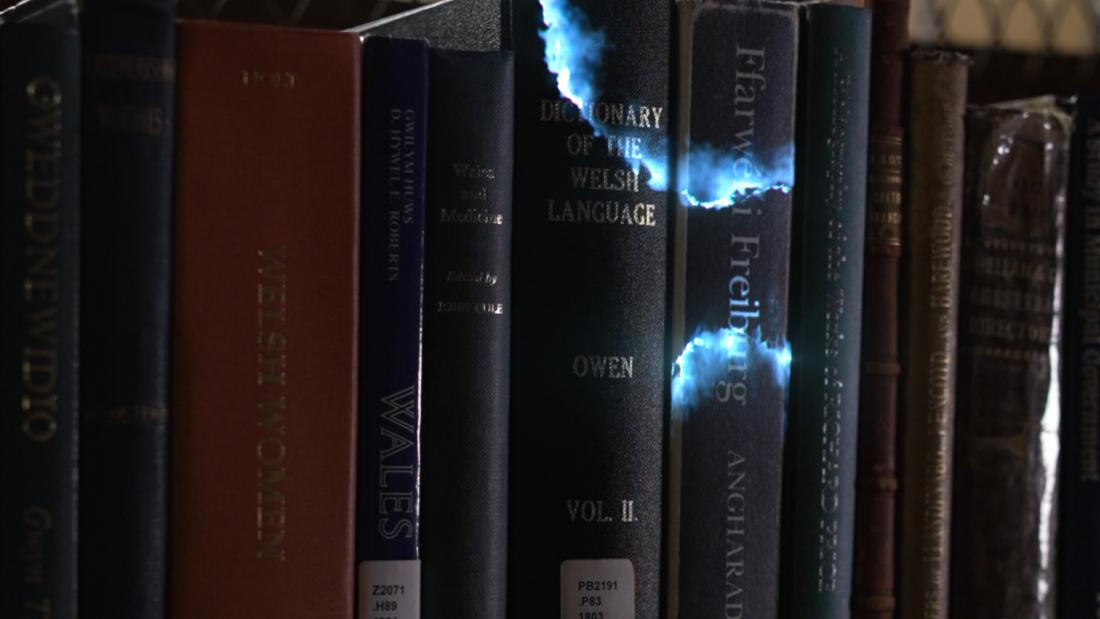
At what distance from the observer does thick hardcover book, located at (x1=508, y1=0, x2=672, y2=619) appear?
1.91ft

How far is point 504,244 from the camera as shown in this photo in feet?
1.89

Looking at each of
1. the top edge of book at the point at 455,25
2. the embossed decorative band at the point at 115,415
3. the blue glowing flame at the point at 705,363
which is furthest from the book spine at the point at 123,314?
the blue glowing flame at the point at 705,363

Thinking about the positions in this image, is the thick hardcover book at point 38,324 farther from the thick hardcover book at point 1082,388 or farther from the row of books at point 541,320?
the thick hardcover book at point 1082,388

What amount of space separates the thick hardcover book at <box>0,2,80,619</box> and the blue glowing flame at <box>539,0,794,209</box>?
0.70 ft

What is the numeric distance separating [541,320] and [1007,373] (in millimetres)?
259

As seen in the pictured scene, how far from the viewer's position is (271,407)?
1.77ft

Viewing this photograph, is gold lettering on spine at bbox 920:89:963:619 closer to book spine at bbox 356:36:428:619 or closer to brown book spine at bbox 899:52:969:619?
brown book spine at bbox 899:52:969:619

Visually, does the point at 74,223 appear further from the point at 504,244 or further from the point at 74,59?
the point at 504,244

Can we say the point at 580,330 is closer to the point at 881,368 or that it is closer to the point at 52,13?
the point at 881,368

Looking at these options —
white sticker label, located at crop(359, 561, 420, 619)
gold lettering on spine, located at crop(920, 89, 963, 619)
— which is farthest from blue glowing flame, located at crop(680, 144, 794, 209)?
→ white sticker label, located at crop(359, 561, 420, 619)

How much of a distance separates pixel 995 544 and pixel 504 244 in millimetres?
305

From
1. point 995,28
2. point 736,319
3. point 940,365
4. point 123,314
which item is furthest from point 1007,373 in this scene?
point 995,28

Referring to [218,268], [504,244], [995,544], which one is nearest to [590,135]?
[504,244]

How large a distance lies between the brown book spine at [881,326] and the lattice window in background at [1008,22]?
461mm
